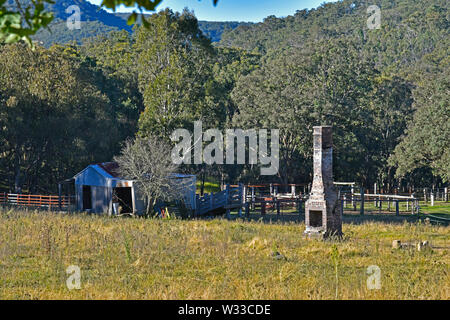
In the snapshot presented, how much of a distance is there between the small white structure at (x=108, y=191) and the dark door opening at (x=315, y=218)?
10259 mm

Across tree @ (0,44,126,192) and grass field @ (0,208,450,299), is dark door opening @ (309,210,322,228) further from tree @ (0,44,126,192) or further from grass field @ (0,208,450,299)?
tree @ (0,44,126,192)

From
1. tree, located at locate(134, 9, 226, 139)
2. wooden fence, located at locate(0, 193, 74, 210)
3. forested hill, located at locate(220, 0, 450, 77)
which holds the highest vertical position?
forested hill, located at locate(220, 0, 450, 77)

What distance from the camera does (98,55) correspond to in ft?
229

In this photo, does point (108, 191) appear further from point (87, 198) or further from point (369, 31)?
point (369, 31)

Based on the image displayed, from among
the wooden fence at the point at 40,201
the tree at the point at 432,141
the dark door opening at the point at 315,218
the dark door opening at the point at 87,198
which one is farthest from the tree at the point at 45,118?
the dark door opening at the point at 315,218

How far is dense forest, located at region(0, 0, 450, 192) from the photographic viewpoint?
38625 millimetres

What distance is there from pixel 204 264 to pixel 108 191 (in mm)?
17299

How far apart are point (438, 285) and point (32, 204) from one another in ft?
93.7

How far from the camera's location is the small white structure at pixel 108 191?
93.9 feet

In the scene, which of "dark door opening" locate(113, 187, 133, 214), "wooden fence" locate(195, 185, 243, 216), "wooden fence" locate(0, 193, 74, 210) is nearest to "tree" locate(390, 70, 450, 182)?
"wooden fence" locate(195, 185, 243, 216)

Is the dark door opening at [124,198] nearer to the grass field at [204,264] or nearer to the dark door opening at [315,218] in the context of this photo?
the grass field at [204,264]

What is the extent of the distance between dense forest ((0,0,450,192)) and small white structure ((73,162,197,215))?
7313 millimetres
